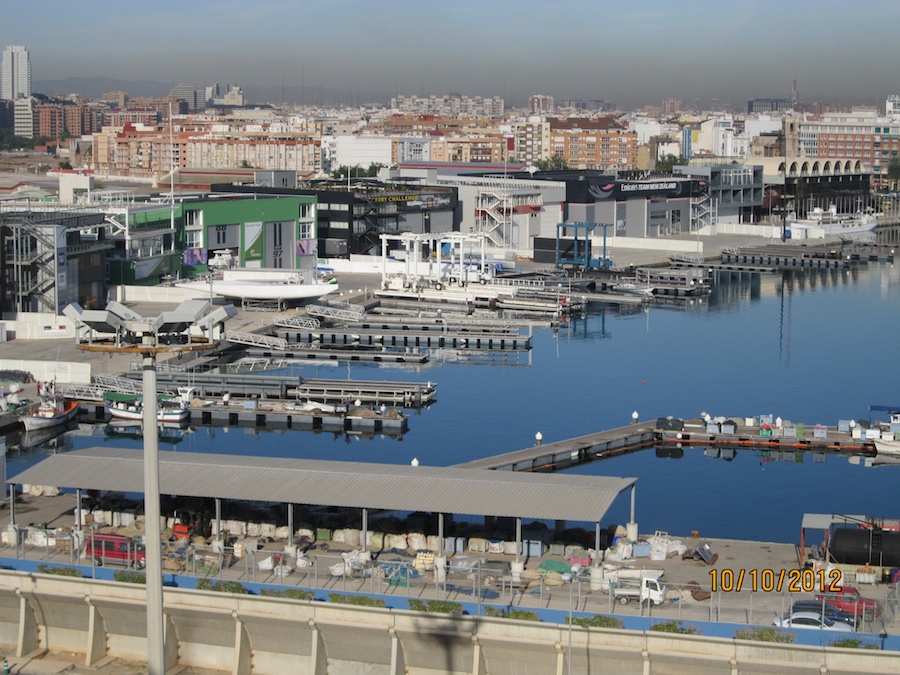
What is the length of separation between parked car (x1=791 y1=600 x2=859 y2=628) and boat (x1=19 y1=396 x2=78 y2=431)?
444 inches

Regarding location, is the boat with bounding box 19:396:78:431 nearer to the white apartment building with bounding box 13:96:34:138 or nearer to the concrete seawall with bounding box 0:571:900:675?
the concrete seawall with bounding box 0:571:900:675

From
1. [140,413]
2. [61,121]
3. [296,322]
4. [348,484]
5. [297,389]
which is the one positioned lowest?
[140,413]

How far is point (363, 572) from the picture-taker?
9.36 metres

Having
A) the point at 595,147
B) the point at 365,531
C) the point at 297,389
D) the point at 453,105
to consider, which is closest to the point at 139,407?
the point at 297,389

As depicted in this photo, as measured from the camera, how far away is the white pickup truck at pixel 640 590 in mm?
8812

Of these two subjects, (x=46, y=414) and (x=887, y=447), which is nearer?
(x=887, y=447)

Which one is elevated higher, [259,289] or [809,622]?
[259,289]

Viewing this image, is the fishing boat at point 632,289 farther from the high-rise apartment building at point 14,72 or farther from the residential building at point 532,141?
the high-rise apartment building at point 14,72

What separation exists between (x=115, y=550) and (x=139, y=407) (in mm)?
8472

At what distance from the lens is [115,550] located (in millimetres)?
9688

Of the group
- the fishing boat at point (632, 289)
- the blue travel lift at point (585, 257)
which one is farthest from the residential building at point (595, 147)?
the fishing boat at point (632, 289)

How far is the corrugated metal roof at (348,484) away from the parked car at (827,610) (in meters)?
1.49

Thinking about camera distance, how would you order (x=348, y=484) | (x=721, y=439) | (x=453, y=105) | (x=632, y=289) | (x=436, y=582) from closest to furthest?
(x=436, y=582) < (x=348, y=484) < (x=721, y=439) < (x=632, y=289) < (x=453, y=105)

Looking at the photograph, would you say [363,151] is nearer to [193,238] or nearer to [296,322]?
[193,238]
